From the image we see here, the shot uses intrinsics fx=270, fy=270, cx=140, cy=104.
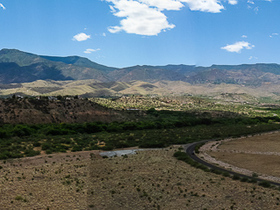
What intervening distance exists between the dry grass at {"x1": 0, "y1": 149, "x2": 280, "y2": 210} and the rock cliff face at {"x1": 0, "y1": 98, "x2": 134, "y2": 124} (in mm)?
54130

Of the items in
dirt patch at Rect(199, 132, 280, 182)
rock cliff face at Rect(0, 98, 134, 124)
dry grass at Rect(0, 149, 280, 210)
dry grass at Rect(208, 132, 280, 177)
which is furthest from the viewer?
rock cliff face at Rect(0, 98, 134, 124)

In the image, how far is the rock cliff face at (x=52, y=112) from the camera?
88312mm

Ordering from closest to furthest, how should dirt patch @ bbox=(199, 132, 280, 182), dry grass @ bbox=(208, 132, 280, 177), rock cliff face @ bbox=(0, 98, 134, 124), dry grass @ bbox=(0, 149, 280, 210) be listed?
dry grass @ bbox=(0, 149, 280, 210)
dirt patch @ bbox=(199, 132, 280, 182)
dry grass @ bbox=(208, 132, 280, 177)
rock cliff face @ bbox=(0, 98, 134, 124)

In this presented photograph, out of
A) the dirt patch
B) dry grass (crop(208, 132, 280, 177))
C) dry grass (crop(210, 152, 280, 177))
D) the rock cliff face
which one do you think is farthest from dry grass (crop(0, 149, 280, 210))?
the rock cliff face

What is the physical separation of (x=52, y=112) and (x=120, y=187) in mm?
75224

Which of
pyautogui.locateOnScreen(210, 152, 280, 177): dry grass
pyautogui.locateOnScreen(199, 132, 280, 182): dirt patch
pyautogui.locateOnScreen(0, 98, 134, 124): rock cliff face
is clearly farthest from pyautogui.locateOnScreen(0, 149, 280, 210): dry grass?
pyautogui.locateOnScreen(0, 98, 134, 124): rock cliff face

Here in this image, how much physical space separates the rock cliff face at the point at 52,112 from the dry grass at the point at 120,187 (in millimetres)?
54130

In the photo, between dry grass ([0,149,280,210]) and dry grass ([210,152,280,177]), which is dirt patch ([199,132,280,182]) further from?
dry grass ([0,149,280,210])

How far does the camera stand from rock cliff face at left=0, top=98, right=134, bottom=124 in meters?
88.3

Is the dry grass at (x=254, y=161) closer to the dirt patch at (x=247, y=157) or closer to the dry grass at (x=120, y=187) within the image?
the dirt patch at (x=247, y=157)

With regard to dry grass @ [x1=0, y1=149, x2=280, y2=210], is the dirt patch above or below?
above

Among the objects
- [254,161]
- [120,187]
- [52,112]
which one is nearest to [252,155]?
[254,161]

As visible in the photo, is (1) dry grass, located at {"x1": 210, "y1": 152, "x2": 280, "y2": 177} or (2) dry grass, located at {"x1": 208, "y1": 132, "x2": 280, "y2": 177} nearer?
(1) dry grass, located at {"x1": 210, "y1": 152, "x2": 280, "y2": 177}

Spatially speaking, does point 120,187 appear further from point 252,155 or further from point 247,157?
point 252,155
